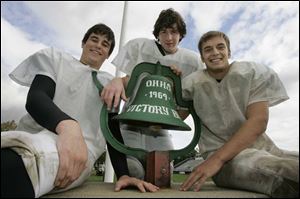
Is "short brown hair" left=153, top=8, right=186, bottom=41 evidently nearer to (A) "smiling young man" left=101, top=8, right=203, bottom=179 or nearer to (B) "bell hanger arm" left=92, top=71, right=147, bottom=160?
(A) "smiling young man" left=101, top=8, right=203, bottom=179

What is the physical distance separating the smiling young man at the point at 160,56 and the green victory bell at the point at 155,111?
26 cm

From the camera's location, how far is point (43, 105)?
127cm

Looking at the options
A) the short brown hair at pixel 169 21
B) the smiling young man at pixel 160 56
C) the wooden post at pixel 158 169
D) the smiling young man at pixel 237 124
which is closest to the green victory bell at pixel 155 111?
the wooden post at pixel 158 169

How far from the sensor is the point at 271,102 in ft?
5.27

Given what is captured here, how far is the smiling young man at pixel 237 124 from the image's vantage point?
1.29m

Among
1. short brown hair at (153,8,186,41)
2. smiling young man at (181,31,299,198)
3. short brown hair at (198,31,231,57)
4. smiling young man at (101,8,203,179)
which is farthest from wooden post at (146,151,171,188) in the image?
short brown hair at (153,8,186,41)

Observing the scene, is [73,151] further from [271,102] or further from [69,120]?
[271,102]

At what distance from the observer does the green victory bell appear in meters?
1.47

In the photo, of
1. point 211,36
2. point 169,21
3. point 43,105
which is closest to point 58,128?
point 43,105

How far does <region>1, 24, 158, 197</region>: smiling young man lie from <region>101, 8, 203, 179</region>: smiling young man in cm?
33

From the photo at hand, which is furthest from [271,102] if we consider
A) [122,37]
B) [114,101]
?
[122,37]

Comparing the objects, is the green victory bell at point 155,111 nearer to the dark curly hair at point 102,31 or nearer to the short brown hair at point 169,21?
the dark curly hair at point 102,31

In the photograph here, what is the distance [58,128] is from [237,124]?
977mm

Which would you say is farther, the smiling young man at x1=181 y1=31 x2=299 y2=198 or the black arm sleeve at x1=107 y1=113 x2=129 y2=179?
the black arm sleeve at x1=107 y1=113 x2=129 y2=179
